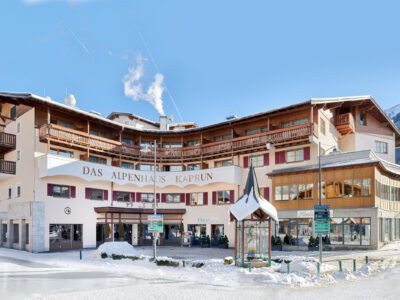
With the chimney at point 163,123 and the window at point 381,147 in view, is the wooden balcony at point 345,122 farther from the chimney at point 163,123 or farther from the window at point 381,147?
the chimney at point 163,123

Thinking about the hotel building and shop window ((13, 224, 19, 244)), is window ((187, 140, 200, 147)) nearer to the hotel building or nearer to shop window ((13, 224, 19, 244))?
the hotel building

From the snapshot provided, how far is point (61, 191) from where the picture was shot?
35.2m

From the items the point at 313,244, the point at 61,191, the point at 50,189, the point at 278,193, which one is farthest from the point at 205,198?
the point at 50,189

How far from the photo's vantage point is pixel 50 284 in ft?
56.2

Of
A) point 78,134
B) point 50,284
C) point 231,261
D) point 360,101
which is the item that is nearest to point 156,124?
point 78,134

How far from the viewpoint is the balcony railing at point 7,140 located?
35.7m

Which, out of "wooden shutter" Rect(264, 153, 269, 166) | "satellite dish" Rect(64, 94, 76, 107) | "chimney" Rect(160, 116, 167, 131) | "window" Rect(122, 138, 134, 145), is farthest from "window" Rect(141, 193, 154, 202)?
"wooden shutter" Rect(264, 153, 269, 166)

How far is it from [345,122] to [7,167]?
33006 millimetres

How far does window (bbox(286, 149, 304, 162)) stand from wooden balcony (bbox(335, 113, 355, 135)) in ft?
21.4

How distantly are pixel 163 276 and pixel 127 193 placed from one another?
75.1ft

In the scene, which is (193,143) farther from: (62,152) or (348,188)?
(348,188)

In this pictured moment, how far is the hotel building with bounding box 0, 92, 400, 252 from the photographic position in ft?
106

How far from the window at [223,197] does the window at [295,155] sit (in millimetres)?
7489

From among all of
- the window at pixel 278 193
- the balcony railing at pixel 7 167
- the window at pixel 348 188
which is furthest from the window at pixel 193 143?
the balcony railing at pixel 7 167
